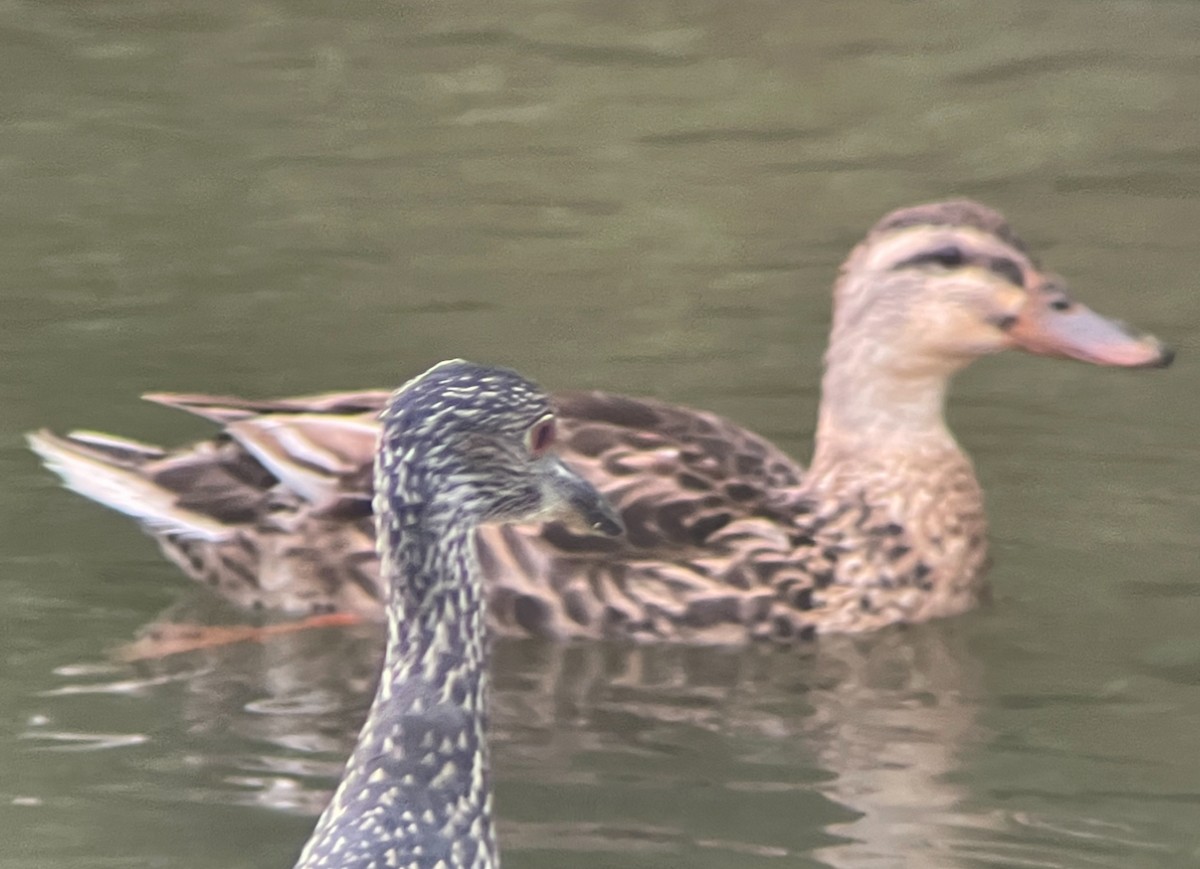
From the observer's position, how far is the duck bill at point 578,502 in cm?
511

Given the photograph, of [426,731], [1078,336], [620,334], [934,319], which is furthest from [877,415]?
[426,731]

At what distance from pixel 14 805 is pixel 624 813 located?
1446 mm

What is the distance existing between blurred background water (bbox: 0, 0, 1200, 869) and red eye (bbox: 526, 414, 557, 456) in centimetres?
122

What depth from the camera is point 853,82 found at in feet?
41.2

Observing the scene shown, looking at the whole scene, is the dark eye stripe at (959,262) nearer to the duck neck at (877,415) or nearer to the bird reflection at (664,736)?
the duck neck at (877,415)

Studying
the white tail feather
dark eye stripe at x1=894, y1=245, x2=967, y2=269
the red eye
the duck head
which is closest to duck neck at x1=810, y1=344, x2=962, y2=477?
the duck head

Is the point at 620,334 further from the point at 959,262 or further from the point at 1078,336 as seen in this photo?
the point at 1078,336

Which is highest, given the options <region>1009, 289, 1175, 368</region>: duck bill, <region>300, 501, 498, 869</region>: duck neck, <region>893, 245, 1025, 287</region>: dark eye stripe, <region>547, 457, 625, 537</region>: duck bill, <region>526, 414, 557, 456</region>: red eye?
<region>893, 245, 1025, 287</region>: dark eye stripe

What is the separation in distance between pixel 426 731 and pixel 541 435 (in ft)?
2.55

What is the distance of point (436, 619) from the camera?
458 centimetres

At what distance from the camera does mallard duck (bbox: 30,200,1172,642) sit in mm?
7379

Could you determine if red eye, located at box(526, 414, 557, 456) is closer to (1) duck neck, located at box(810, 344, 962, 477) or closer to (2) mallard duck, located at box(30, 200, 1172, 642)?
(2) mallard duck, located at box(30, 200, 1172, 642)

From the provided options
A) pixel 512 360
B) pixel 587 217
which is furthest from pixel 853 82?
pixel 512 360

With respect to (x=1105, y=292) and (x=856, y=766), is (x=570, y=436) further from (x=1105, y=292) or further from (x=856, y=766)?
(x=1105, y=292)
